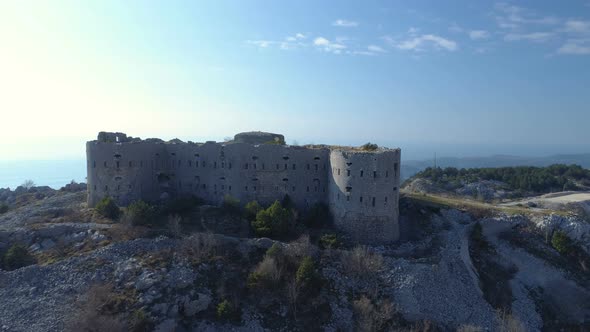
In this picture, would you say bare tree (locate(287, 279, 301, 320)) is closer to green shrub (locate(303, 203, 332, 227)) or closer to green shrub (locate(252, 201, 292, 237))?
green shrub (locate(252, 201, 292, 237))

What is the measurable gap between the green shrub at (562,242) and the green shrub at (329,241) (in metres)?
20.9

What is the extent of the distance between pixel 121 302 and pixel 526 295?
29937 millimetres

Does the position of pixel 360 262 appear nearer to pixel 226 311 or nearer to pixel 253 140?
pixel 226 311

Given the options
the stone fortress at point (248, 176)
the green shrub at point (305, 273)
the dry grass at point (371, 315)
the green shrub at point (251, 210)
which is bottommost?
the dry grass at point (371, 315)

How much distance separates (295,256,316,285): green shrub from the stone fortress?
7574mm

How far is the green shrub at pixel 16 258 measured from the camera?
88.4 ft

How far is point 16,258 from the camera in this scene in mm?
27219

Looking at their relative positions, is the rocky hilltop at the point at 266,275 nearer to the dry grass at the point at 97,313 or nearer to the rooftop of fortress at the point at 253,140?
the dry grass at the point at 97,313

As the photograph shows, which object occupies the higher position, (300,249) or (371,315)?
(300,249)

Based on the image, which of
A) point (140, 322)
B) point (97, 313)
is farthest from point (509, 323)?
point (97, 313)

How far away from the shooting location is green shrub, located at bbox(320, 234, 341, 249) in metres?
31.0

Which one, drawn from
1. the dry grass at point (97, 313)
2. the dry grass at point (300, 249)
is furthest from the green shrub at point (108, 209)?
the dry grass at point (300, 249)

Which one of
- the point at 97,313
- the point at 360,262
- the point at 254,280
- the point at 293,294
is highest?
the point at 360,262

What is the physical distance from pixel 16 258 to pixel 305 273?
19609 mm
